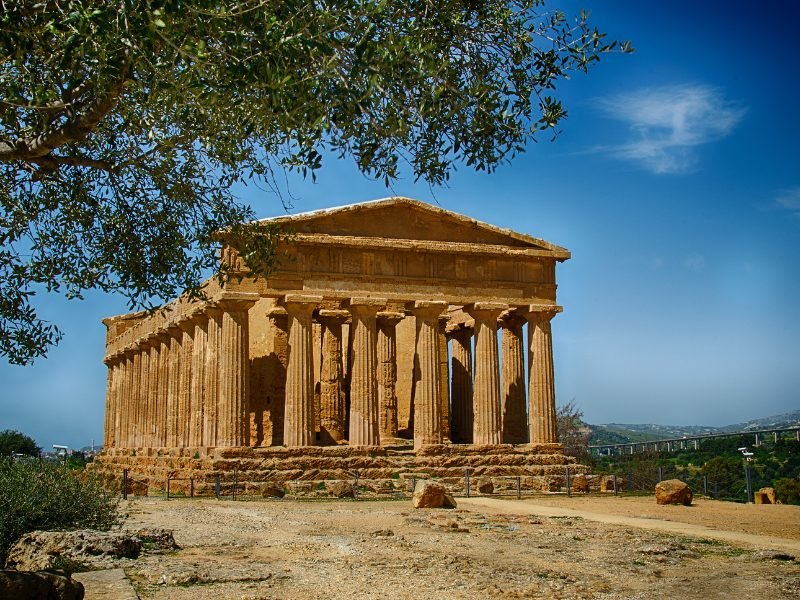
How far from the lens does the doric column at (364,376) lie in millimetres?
26422

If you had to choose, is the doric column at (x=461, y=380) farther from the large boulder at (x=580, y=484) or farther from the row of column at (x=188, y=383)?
the row of column at (x=188, y=383)

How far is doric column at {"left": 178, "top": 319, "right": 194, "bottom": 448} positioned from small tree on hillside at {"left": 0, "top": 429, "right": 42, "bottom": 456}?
29956 mm

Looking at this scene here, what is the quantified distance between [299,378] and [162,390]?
884 cm

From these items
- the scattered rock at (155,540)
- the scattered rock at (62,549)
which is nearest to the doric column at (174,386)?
the scattered rock at (155,540)

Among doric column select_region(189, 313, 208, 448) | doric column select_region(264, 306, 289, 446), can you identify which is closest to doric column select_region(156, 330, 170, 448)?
doric column select_region(264, 306, 289, 446)

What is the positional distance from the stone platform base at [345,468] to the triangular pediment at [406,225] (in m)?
5.76

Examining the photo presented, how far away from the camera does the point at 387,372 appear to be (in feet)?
102

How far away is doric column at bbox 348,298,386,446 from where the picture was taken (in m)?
26.4

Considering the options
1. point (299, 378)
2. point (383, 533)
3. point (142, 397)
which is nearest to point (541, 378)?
point (299, 378)

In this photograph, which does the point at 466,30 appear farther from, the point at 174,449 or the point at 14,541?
the point at 174,449

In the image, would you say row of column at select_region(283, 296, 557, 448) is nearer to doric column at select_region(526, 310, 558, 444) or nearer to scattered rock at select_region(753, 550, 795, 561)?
doric column at select_region(526, 310, 558, 444)

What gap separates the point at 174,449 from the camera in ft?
94.5

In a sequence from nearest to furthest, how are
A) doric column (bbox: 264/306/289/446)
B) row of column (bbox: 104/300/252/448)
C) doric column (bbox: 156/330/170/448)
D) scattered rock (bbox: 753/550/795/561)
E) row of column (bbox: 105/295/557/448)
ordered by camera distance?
scattered rock (bbox: 753/550/795/561) → row of column (bbox: 104/300/252/448) → row of column (bbox: 105/295/557/448) → doric column (bbox: 264/306/289/446) → doric column (bbox: 156/330/170/448)

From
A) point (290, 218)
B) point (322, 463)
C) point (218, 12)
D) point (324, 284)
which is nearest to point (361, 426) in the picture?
point (322, 463)
